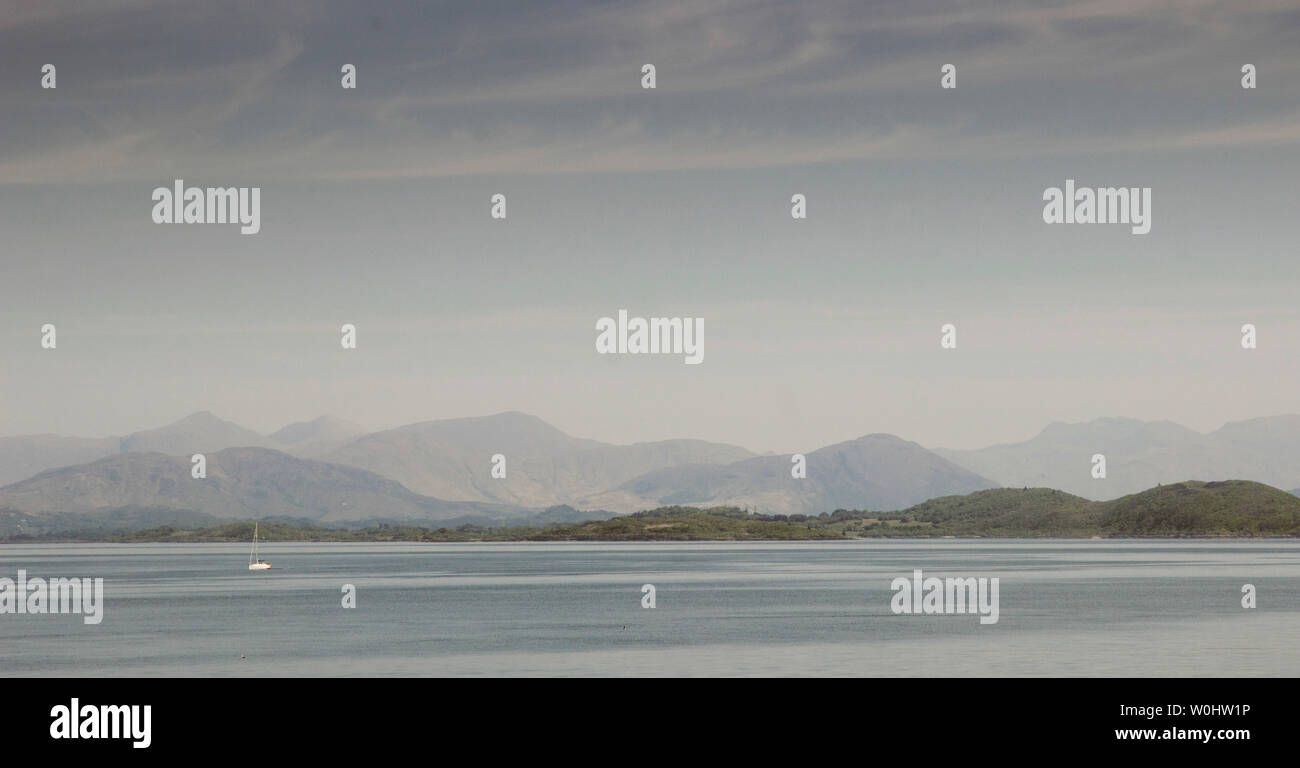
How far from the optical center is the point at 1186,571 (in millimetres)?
199125
